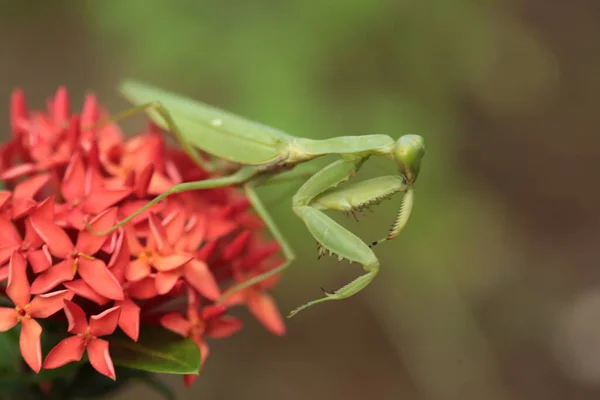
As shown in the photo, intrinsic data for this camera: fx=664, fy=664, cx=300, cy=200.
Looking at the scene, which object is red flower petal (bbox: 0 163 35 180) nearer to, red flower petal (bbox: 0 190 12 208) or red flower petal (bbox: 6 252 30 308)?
red flower petal (bbox: 0 190 12 208)

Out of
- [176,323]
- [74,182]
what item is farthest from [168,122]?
[176,323]

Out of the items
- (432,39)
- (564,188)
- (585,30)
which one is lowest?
(564,188)

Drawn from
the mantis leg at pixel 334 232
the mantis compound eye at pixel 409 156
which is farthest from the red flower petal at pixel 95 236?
the mantis compound eye at pixel 409 156

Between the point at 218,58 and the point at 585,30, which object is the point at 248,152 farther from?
the point at 585,30

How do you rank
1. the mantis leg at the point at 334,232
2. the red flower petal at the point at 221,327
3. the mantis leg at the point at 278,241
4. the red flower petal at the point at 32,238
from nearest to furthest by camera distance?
the red flower petal at the point at 32,238, the mantis leg at the point at 334,232, the red flower petal at the point at 221,327, the mantis leg at the point at 278,241

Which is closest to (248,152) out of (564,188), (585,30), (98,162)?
(98,162)

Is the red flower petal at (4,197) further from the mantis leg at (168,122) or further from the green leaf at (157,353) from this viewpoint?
the mantis leg at (168,122)
